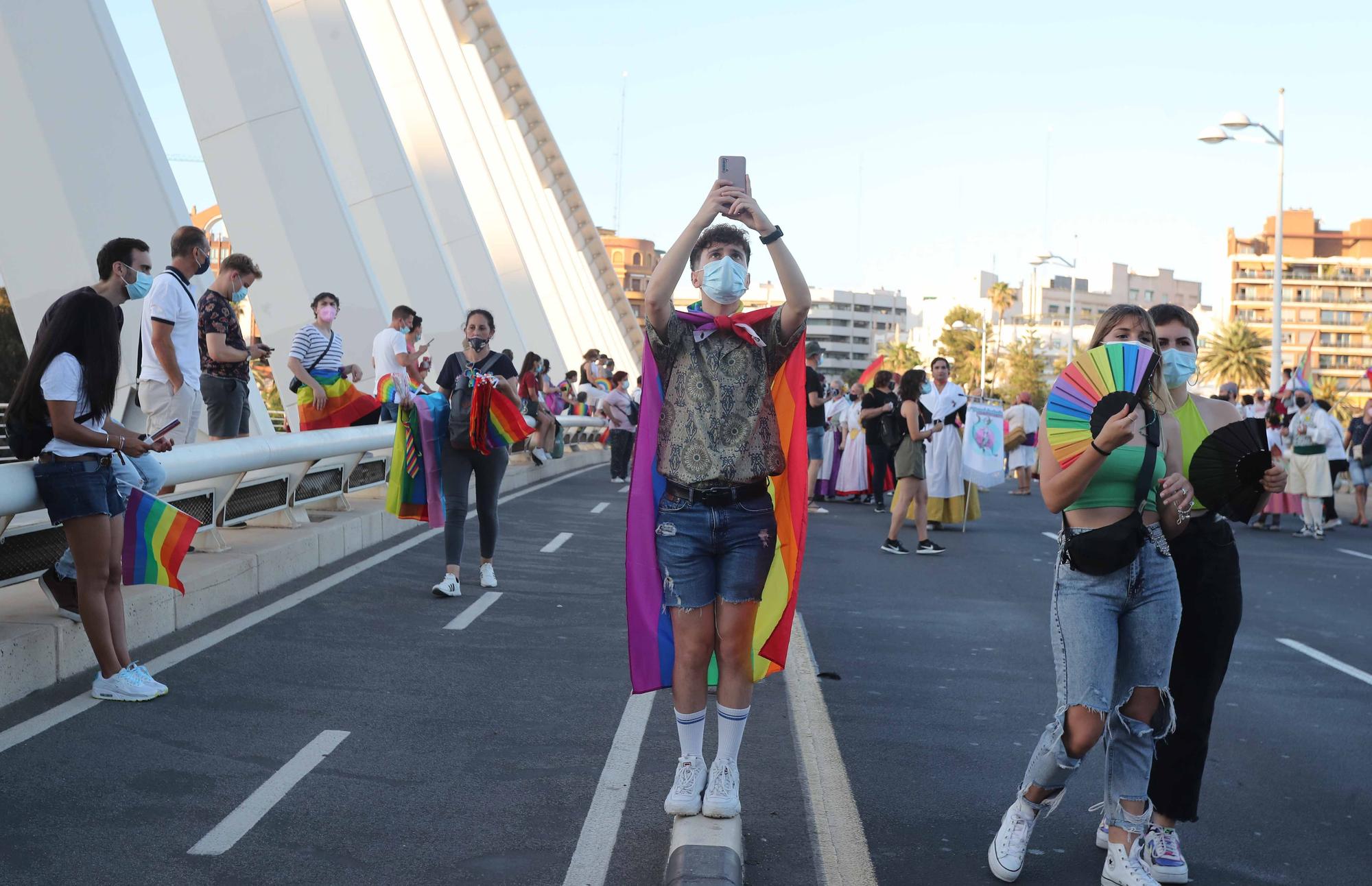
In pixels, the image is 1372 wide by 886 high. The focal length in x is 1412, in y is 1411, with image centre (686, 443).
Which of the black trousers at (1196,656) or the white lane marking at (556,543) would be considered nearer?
the black trousers at (1196,656)

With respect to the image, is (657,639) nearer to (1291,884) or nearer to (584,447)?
(1291,884)

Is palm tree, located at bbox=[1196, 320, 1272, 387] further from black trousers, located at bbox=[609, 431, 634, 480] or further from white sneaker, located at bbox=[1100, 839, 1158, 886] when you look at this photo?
white sneaker, located at bbox=[1100, 839, 1158, 886]

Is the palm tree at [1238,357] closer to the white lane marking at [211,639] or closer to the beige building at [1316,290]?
the beige building at [1316,290]

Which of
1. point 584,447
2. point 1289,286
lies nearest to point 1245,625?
point 584,447

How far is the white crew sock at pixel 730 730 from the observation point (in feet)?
16.0

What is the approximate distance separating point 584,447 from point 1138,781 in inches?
1277

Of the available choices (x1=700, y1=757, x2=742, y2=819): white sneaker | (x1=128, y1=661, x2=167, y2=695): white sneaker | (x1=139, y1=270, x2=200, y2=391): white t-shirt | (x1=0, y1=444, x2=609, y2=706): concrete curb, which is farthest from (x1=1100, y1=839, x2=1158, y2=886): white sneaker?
(x1=139, y1=270, x2=200, y2=391): white t-shirt

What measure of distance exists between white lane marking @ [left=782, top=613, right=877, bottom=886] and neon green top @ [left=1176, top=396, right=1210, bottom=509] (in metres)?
1.66

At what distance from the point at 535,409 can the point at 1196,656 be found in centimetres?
860

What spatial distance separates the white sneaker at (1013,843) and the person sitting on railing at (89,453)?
3.99 meters

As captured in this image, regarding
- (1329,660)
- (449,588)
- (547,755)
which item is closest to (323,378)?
(449,588)

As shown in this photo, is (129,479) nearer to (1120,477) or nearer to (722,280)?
(722,280)

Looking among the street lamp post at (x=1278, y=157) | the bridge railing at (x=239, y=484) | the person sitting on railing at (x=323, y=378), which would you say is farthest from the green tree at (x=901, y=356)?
the bridge railing at (x=239, y=484)

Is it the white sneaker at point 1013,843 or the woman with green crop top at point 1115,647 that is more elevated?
the woman with green crop top at point 1115,647
